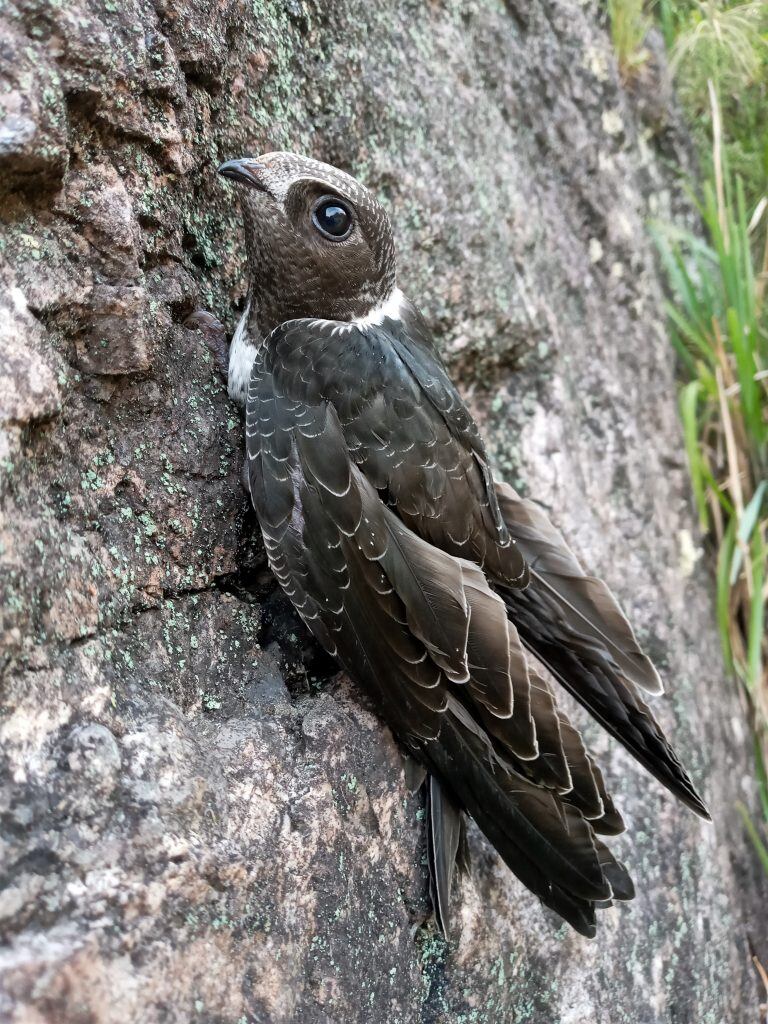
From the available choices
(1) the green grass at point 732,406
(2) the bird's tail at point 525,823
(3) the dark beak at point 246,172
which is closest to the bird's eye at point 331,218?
(3) the dark beak at point 246,172

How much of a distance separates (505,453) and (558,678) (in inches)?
29.4

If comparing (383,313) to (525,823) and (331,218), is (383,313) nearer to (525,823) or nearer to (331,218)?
(331,218)

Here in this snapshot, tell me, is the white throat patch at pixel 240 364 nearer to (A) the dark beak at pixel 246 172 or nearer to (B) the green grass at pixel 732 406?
(A) the dark beak at pixel 246 172

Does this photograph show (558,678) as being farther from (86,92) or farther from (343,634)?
(86,92)

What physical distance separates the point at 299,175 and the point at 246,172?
107 mm

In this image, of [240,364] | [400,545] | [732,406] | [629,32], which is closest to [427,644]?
[400,545]

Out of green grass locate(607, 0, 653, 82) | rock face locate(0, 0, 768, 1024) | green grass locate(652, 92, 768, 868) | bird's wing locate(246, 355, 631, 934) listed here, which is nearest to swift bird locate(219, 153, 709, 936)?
bird's wing locate(246, 355, 631, 934)

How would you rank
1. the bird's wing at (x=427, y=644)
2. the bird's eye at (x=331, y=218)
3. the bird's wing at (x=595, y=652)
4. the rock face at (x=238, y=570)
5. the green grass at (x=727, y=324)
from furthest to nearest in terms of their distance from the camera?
the green grass at (x=727, y=324) → the bird's wing at (x=595, y=652) → the bird's eye at (x=331, y=218) → the bird's wing at (x=427, y=644) → the rock face at (x=238, y=570)

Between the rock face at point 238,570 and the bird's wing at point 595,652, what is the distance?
44 cm

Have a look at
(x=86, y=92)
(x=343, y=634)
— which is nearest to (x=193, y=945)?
(x=343, y=634)

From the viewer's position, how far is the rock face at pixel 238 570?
1.32 m

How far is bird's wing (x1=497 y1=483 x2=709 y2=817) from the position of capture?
1.93m

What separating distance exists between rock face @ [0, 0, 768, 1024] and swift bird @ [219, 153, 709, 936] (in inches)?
5.5

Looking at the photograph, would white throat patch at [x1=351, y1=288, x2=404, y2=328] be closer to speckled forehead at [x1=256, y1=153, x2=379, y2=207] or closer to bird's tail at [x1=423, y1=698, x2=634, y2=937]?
speckled forehead at [x1=256, y1=153, x2=379, y2=207]
